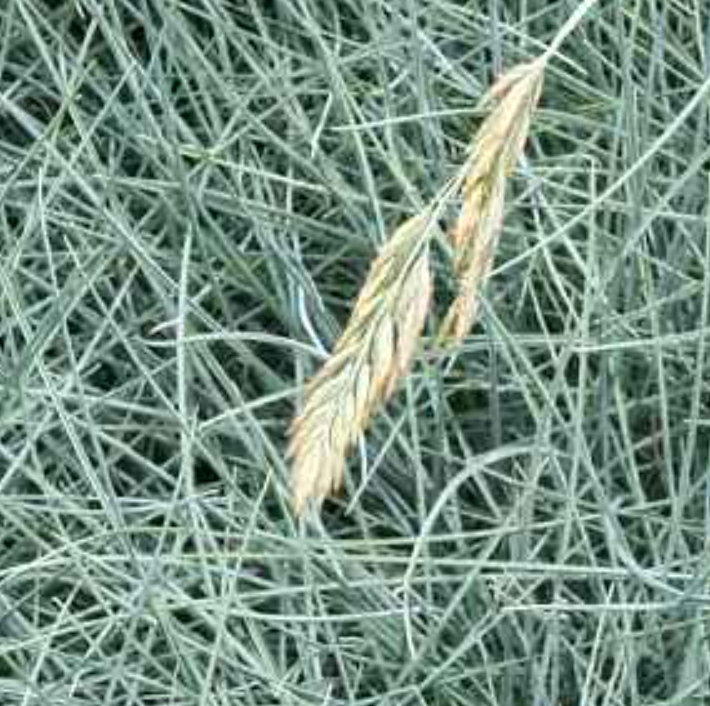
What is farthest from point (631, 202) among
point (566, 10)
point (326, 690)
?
point (326, 690)

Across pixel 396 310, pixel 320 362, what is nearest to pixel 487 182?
pixel 396 310

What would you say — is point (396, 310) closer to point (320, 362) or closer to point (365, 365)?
point (365, 365)

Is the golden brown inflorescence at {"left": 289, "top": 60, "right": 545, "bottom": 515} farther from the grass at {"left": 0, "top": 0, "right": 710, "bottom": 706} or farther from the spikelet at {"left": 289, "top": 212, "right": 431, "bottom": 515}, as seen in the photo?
the grass at {"left": 0, "top": 0, "right": 710, "bottom": 706}

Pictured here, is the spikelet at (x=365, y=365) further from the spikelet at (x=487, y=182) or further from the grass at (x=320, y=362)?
the grass at (x=320, y=362)

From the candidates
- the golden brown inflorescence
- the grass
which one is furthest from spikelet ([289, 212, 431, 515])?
the grass

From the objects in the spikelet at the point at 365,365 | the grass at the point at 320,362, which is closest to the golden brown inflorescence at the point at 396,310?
the spikelet at the point at 365,365
